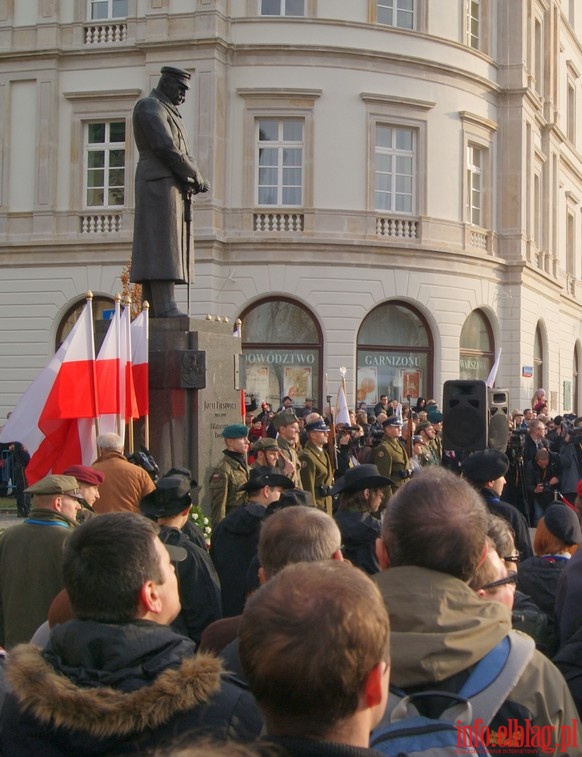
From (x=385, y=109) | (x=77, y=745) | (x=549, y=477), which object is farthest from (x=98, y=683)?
(x=385, y=109)

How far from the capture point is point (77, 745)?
7.87 ft

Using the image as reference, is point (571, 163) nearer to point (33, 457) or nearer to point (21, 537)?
point (33, 457)

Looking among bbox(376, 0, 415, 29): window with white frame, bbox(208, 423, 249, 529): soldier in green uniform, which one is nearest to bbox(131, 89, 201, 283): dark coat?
bbox(208, 423, 249, 529): soldier in green uniform

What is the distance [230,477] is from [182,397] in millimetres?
1788

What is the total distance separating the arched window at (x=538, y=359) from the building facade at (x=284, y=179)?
3.79m

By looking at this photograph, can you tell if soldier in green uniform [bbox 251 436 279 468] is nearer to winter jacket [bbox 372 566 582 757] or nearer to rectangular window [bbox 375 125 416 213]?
winter jacket [bbox 372 566 582 757]

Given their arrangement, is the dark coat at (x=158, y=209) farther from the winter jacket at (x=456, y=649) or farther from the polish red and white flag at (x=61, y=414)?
the winter jacket at (x=456, y=649)

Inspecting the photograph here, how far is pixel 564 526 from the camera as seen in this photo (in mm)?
4828

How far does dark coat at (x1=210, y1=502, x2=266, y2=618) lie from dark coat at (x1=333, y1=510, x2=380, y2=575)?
1.86 ft

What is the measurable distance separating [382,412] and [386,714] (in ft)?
62.4

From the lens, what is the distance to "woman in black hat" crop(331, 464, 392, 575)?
5633mm

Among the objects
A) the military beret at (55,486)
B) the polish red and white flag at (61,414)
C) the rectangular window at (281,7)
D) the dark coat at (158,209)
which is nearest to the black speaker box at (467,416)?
the dark coat at (158,209)

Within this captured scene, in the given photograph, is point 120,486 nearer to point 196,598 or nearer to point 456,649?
point 196,598

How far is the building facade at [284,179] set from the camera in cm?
2633
